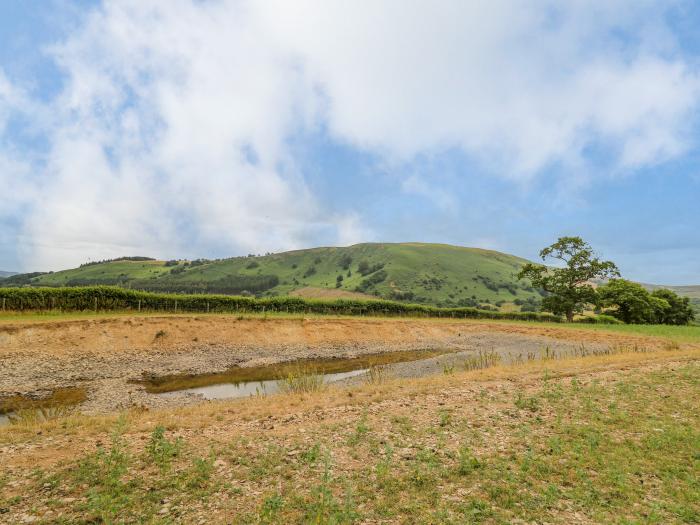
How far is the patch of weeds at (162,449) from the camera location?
9.80 metres

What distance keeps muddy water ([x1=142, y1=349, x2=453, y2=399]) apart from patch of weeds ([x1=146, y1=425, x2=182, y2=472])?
739 cm

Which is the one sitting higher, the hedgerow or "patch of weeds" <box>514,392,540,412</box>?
the hedgerow

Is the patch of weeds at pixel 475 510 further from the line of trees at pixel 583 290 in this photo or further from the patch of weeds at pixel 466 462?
the line of trees at pixel 583 290

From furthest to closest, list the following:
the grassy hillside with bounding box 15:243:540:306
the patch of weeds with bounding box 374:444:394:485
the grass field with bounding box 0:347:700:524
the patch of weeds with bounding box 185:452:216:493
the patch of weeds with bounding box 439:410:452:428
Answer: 1. the grassy hillside with bounding box 15:243:540:306
2. the patch of weeds with bounding box 439:410:452:428
3. the patch of weeds with bounding box 374:444:394:485
4. the patch of weeds with bounding box 185:452:216:493
5. the grass field with bounding box 0:347:700:524

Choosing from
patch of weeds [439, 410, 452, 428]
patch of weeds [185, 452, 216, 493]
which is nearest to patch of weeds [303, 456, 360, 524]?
patch of weeds [185, 452, 216, 493]

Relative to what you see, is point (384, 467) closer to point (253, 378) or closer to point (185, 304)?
point (253, 378)

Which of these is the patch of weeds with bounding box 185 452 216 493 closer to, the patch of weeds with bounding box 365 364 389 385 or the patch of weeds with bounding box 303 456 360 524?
the patch of weeds with bounding box 303 456 360 524

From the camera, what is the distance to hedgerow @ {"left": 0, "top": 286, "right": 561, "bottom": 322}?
1543 inches

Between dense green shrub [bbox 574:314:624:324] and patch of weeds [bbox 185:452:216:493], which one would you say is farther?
dense green shrub [bbox 574:314:624:324]

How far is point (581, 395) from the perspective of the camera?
1547 centimetres

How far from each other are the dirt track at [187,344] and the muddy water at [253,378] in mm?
1573

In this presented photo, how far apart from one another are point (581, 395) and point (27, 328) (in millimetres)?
39240

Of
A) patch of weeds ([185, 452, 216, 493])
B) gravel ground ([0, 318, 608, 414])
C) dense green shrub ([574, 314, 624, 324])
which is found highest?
dense green shrub ([574, 314, 624, 324])

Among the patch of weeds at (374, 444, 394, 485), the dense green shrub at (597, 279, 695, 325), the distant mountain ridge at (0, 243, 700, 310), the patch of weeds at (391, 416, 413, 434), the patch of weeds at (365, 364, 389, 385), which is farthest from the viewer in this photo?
the distant mountain ridge at (0, 243, 700, 310)
